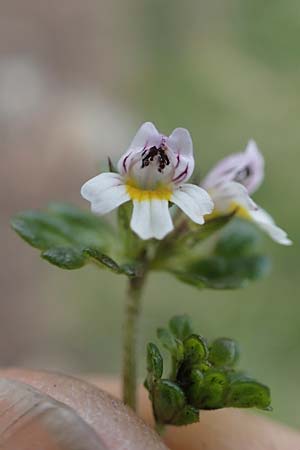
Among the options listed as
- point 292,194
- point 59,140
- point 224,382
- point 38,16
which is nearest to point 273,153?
point 292,194

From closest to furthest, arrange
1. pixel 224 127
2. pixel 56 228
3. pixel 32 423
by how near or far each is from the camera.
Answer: pixel 32 423, pixel 56 228, pixel 224 127

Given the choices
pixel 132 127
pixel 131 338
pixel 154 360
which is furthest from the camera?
pixel 132 127

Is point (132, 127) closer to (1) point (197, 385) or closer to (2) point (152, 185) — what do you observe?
(2) point (152, 185)

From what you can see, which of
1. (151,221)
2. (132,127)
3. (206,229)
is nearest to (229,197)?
(206,229)

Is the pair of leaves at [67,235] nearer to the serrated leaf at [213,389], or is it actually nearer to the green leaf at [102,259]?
the green leaf at [102,259]

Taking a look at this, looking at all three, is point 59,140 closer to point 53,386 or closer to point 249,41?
point 249,41

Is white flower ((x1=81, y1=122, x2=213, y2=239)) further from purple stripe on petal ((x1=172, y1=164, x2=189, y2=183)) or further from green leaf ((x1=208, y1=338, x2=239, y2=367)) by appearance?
green leaf ((x1=208, y1=338, x2=239, y2=367))
